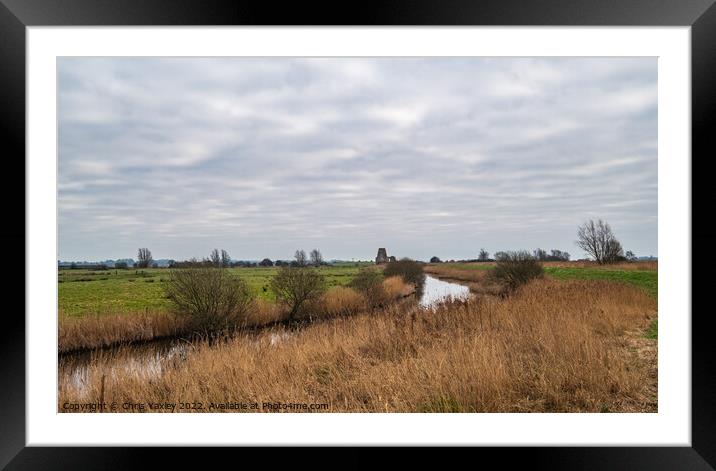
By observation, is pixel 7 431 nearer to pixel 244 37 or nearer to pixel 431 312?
pixel 244 37

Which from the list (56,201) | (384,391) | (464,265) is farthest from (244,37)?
(464,265)

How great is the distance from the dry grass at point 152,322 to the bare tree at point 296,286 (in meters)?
0.16

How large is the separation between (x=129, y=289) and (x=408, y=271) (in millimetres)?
4646

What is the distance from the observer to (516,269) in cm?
483

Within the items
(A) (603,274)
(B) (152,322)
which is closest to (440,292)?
(A) (603,274)

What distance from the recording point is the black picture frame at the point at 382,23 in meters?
1.92

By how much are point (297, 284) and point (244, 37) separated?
188 inches

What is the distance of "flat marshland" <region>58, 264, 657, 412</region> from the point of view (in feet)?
7.83

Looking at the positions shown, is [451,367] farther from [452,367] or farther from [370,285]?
[370,285]

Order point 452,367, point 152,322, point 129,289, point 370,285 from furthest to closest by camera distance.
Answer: point 370,285
point 129,289
point 152,322
point 452,367

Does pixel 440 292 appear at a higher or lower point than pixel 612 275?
lower

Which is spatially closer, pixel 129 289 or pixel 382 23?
pixel 382 23

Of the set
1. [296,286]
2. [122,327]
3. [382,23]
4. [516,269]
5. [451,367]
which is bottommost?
[122,327]

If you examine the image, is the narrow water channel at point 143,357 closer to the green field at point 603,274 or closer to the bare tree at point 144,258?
the green field at point 603,274
